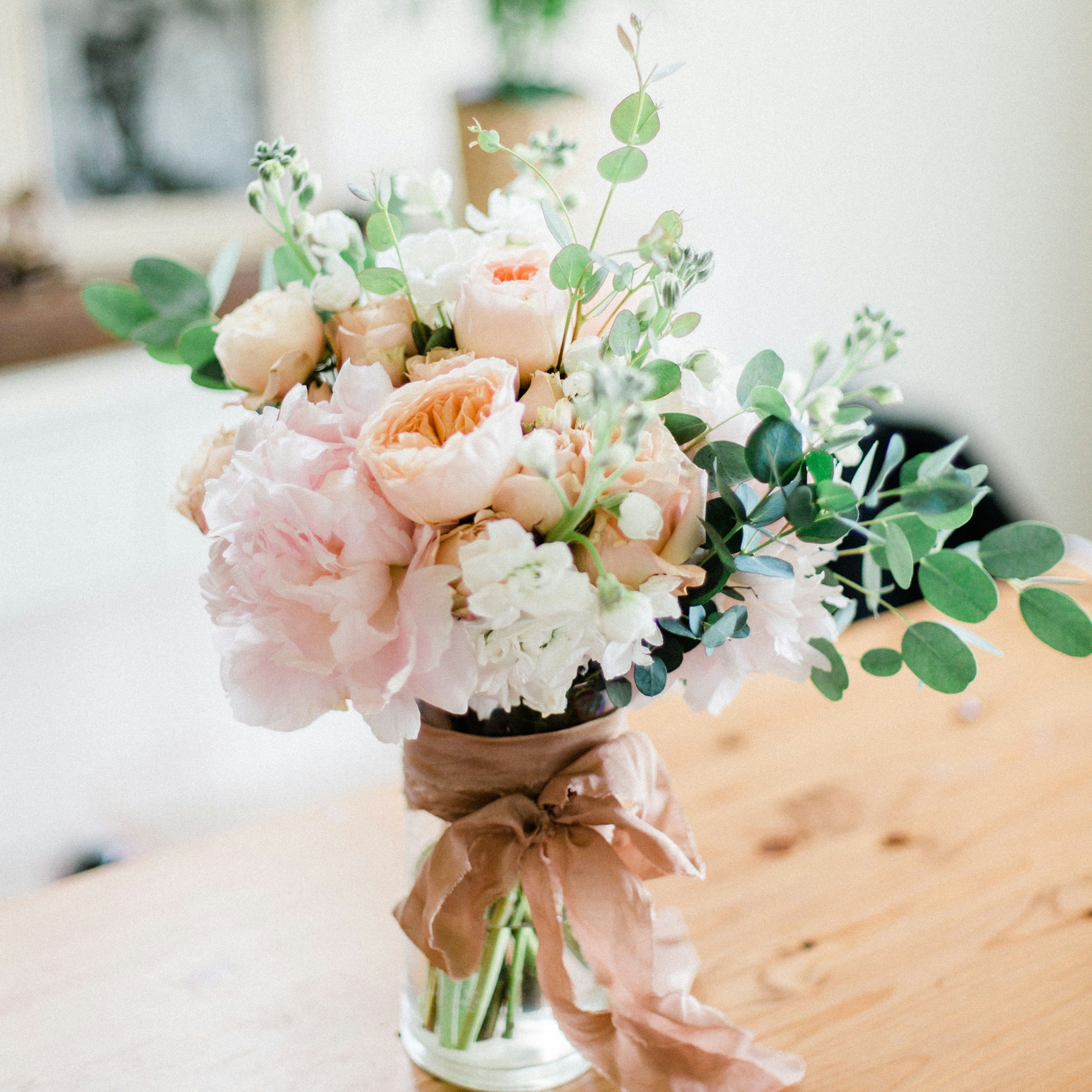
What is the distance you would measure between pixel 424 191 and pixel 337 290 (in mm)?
88

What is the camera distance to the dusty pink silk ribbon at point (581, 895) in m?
0.67

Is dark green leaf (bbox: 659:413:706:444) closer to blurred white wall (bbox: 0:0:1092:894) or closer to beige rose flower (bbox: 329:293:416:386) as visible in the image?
beige rose flower (bbox: 329:293:416:386)

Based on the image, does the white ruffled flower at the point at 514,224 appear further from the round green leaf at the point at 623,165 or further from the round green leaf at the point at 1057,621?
the round green leaf at the point at 1057,621

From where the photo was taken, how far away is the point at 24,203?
105 inches

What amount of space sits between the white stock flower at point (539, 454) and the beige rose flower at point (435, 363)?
10cm

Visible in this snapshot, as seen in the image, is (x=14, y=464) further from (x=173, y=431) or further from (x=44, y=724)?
(x=44, y=724)

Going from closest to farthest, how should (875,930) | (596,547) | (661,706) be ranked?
1. (596,547)
2. (875,930)
3. (661,706)

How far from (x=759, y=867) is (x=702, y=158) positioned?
99.2 inches

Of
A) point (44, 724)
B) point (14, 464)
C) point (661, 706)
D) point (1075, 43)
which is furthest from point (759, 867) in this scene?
point (1075, 43)

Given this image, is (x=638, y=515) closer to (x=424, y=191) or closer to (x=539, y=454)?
(x=539, y=454)

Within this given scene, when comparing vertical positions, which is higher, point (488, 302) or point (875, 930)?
point (488, 302)

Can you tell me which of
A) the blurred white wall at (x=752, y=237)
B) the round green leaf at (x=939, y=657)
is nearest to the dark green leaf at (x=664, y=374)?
the round green leaf at (x=939, y=657)

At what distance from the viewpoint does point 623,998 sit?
2.20 feet

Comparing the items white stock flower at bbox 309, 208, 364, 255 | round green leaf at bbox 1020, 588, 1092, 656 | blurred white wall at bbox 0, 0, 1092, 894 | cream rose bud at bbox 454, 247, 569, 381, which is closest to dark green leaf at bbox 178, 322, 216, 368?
white stock flower at bbox 309, 208, 364, 255
